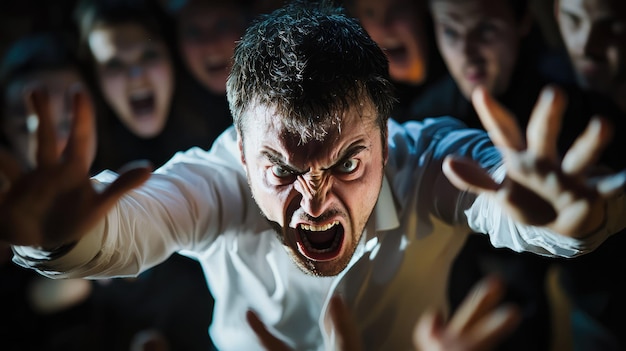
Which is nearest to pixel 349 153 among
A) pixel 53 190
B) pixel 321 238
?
pixel 321 238

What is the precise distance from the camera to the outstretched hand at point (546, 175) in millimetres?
763

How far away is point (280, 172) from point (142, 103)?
918 millimetres

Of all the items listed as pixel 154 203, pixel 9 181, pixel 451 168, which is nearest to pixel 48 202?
pixel 9 181

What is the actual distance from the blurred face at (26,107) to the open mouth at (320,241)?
880 millimetres

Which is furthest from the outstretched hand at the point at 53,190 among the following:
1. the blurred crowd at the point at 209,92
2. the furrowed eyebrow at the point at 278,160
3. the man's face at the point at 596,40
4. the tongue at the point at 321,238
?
the man's face at the point at 596,40

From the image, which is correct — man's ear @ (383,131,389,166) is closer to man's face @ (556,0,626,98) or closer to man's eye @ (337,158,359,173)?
man's eye @ (337,158,359,173)

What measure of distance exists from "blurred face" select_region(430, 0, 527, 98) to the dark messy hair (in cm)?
66

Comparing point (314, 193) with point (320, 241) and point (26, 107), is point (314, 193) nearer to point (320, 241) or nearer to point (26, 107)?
point (320, 241)

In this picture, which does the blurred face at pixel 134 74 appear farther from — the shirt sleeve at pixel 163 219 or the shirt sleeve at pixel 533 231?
the shirt sleeve at pixel 533 231

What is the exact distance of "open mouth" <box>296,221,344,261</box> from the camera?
0.94 metres

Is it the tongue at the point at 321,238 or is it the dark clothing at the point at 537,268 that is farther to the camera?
the dark clothing at the point at 537,268

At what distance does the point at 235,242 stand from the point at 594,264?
0.84 meters

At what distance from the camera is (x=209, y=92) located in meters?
1.74

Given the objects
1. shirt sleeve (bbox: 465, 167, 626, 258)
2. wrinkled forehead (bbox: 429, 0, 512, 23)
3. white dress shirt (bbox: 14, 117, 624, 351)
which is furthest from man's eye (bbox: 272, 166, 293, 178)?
wrinkled forehead (bbox: 429, 0, 512, 23)
